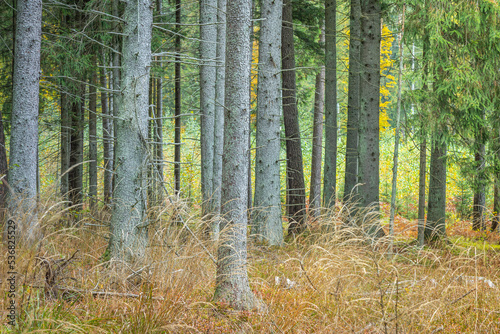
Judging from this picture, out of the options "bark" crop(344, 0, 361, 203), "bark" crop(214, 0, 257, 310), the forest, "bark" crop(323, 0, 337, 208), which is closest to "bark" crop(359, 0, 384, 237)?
the forest

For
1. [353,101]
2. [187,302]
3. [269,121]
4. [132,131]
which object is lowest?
[187,302]

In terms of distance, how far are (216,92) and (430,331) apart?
5.32 m

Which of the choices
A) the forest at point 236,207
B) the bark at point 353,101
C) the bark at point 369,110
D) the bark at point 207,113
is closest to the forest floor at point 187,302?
the forest at point 236,207

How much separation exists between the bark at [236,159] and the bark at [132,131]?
1.19 m

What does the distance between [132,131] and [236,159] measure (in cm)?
148

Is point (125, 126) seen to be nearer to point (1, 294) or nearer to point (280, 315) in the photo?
point (1, 294)

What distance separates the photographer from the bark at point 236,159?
11.9 feet

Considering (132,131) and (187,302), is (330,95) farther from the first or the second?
(187,302)

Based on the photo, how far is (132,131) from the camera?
446 cm

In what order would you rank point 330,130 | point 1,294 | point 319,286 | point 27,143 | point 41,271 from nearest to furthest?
point 1,294 → point 41,271 → point 319,286 → point 27,143 → point 330,130

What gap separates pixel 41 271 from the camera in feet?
11.4

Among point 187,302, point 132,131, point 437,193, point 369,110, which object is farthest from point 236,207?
point 437,193

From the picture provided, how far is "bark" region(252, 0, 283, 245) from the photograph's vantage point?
718 cm

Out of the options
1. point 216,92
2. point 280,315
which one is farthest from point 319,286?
point 216,92
